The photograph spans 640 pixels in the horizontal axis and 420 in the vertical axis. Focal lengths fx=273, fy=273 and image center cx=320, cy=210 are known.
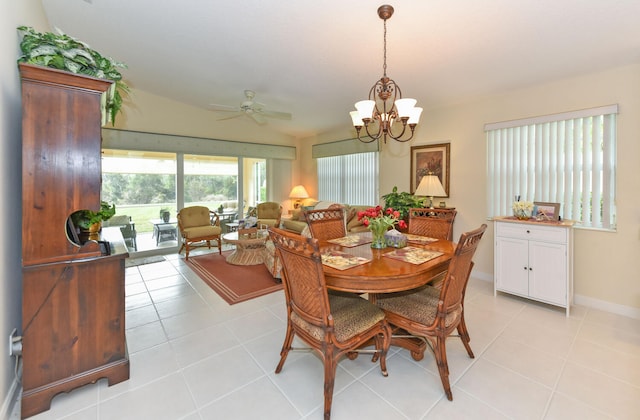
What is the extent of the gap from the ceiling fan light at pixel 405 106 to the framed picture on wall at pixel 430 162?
2.26 meters

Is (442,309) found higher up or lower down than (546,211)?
lower down

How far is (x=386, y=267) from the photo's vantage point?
5.69 ft

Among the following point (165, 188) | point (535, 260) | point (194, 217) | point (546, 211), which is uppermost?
point (165, 188)

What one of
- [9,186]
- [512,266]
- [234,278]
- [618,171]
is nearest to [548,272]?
[512,266]

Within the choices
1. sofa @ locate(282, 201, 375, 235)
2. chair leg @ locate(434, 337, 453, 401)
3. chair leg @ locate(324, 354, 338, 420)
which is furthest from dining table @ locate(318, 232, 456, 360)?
sofa @ locate(282, 201, 375, 235)

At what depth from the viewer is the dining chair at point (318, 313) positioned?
4.90 ft

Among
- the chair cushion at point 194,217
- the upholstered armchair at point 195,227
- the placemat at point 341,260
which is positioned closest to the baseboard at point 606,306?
the placemat at point 341,260

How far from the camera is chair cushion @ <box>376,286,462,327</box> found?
175 centimetres

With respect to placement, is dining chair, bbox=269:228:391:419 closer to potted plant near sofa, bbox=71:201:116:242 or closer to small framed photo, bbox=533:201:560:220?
potted plant near sofa, bbox=71:201:116:242

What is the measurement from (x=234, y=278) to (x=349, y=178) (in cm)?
325

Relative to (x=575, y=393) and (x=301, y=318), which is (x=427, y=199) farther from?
(x=301, y=318)

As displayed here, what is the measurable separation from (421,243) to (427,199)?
215 cm

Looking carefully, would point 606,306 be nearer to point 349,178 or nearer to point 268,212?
point 349,178

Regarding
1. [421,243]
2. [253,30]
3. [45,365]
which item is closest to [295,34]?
[253,30]
